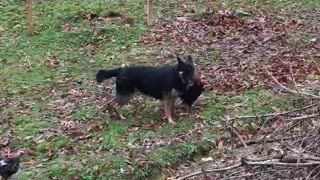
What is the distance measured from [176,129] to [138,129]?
546mm

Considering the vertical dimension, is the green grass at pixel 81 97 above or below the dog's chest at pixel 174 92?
below

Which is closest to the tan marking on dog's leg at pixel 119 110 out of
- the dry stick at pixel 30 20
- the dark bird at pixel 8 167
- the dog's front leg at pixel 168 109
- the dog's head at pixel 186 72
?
the dog's front leg at pixel 168 109

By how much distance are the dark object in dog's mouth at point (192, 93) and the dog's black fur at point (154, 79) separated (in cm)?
10

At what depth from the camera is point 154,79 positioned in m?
9.27

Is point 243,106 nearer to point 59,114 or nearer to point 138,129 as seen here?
point 138,129

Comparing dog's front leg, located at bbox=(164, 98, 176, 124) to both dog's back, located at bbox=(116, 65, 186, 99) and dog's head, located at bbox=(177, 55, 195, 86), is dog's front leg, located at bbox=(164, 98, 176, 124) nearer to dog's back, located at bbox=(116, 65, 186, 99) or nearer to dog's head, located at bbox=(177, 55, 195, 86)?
dog's back, located at bbox=(116, 65, 186, 99)

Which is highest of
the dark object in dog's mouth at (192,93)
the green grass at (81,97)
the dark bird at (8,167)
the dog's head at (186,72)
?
the dog's head at (186,72)

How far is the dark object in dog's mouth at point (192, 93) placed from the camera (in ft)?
30.3

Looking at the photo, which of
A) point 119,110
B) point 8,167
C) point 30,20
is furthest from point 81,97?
point 30,20

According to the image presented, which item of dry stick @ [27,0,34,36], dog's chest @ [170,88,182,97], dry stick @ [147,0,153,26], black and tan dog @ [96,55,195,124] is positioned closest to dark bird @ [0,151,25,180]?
black and tan dog @ [96,55,195,124]

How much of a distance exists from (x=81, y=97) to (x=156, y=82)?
6.24ft

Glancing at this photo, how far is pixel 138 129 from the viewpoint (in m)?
9.14

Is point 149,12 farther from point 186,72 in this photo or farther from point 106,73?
point 186,72

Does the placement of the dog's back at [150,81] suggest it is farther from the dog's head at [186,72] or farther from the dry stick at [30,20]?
the dry stick at [30,20]
